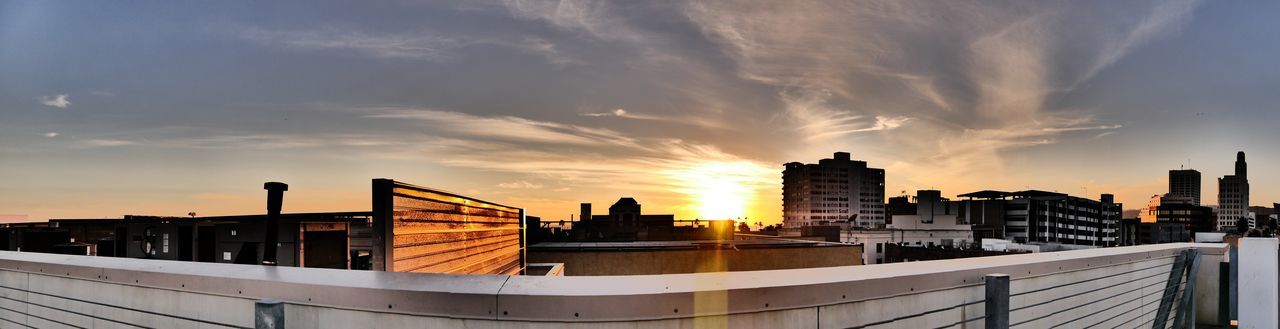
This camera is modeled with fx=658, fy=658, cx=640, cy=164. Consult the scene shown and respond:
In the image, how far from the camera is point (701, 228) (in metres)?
51.2

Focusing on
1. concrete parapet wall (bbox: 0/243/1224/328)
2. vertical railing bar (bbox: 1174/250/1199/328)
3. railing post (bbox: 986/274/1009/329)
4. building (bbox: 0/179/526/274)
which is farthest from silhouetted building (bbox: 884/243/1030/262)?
concrete parapet wall (bbox: 0/243/1224/328)

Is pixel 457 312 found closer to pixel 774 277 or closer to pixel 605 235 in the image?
pixel 774 277

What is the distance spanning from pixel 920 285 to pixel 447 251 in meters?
5.12

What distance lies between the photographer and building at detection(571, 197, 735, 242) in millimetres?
46344

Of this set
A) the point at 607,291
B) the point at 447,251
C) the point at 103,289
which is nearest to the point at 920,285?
the point at 607,291

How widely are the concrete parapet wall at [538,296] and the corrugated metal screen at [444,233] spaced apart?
1615 mm

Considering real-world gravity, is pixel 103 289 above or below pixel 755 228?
above

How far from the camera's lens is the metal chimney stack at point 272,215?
5.39 m

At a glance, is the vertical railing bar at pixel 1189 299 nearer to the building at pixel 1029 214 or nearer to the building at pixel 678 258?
the building at pixel 678 258

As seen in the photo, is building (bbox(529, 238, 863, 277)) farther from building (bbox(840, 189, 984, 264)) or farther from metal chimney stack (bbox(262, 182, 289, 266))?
building (bbox(840, 189, 984, 264))

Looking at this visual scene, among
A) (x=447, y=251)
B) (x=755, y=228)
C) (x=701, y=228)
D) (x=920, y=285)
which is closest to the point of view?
(x=920, y=285)

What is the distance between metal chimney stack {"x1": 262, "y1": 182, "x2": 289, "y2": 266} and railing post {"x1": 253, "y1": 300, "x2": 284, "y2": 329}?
1881 millimetres

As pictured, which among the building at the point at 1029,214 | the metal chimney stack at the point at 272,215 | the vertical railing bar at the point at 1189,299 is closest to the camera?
the metal chimney stack at the point at 272,215

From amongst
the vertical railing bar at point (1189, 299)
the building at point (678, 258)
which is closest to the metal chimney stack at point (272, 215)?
the vertical railing bar at point (1189, 299)
